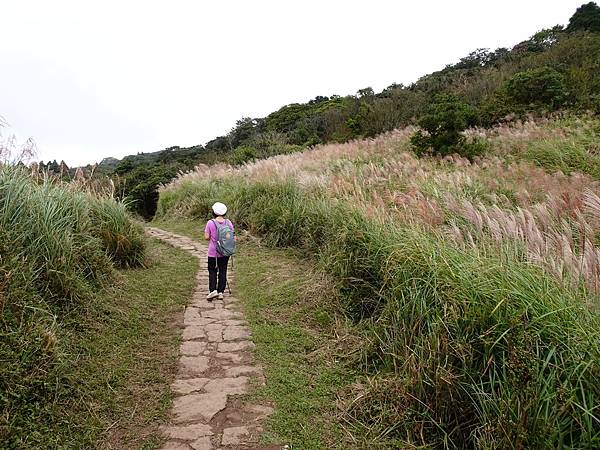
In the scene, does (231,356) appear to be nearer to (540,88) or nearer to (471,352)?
(471,352)

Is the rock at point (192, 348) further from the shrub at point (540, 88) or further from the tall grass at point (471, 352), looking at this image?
the shrub at point (540, 88)

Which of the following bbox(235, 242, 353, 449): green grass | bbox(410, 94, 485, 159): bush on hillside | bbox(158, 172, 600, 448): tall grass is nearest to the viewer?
bbox(158, 172, 600, 448): tall grass

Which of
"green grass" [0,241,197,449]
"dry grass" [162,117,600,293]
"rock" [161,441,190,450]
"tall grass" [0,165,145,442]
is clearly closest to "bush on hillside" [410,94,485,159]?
"dry grass" [162,117,600,293]

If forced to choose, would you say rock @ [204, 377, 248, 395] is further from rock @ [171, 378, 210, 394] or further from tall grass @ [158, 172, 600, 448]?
tall grass @ [158, 172, 600, 448]

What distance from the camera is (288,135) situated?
25.0m

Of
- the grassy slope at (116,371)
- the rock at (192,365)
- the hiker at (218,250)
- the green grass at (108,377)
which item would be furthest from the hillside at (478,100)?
the rock at (192,365)

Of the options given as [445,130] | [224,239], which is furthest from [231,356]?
[445,130]

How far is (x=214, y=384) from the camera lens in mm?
3291

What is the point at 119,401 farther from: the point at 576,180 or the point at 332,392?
the point at 576,180

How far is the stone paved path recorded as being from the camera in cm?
267

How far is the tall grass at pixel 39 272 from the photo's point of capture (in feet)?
8.39

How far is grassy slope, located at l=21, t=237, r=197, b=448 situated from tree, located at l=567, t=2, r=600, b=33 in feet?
92.5

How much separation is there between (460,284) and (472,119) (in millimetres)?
12158

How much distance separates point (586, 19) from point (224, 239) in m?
28.8
